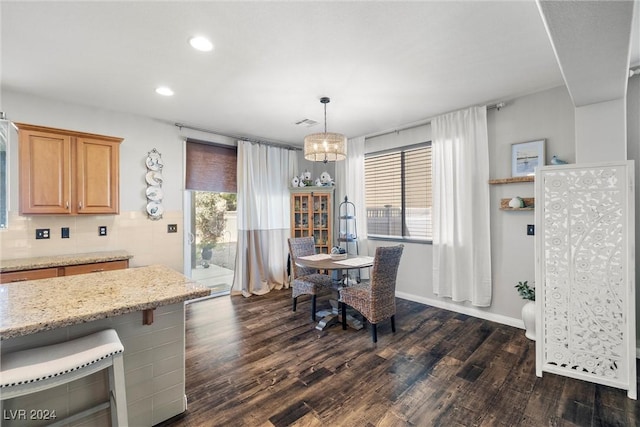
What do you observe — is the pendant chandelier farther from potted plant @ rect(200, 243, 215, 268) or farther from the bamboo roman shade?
potted plant @ rect(200, 243, 215, 268)

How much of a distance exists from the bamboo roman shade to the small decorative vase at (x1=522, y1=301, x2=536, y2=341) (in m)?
4.12

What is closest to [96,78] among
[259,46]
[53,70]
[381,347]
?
[53,70]

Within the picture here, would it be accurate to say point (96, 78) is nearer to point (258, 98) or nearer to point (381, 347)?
point (258, 98)

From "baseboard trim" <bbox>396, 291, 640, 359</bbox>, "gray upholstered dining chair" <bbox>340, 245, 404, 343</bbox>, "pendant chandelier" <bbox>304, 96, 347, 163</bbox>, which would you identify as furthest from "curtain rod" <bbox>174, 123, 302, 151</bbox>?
"baseboard trim" <bbox>396, 291, 640, 359</bbox>

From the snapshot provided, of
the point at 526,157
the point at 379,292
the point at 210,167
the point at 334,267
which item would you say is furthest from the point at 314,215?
the point at 526,157

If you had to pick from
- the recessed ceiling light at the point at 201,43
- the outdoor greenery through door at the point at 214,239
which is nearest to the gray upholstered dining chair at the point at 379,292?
the recessed ceiling light at the point at 201,43

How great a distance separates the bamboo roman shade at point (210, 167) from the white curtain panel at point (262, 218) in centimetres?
14

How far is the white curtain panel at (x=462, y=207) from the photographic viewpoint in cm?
333

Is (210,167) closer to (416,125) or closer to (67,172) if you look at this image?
(67,172)

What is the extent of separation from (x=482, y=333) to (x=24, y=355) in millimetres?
3600

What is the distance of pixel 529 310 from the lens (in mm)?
2812

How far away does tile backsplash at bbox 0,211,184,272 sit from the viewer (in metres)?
2.91

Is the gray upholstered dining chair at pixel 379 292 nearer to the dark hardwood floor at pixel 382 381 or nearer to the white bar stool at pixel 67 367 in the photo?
the dark hardwood floor at pixel 382 381

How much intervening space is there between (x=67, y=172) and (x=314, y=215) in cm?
323
